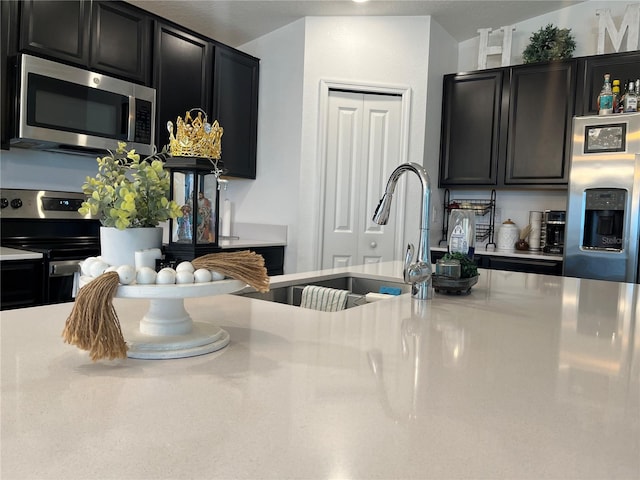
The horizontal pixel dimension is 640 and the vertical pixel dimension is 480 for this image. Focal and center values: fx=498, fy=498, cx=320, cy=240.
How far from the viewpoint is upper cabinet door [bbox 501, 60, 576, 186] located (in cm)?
363

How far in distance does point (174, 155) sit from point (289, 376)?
0.51 m

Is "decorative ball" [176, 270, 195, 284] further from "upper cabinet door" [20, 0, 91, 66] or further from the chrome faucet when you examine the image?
"upper cabinet door" [20, 0, 91, 66]

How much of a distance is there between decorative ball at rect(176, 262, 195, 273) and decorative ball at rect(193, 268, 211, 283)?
11 millimetres

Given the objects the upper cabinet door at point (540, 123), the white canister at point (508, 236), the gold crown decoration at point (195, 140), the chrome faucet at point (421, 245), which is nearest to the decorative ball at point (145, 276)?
the gold crown decoration at point (195, 140)

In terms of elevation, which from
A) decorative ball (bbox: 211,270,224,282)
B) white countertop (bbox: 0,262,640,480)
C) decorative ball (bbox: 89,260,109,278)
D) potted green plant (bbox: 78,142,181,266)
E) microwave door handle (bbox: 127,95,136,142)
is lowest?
white countertop (bbox: 0,262,640,480)

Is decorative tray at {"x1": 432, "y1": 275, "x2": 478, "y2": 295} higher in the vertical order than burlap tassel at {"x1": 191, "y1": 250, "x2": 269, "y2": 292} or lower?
lower

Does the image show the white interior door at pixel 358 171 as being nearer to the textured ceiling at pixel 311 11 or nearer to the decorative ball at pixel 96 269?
the textured ceiling at pixel 311 11

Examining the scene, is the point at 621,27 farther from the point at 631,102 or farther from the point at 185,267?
the point at 185,267

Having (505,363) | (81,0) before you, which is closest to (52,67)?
(81,0)

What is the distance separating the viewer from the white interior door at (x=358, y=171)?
3.85 meters

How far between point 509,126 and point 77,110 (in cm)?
302

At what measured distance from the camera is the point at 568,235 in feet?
11.0

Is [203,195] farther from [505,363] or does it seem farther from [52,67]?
[52,67]

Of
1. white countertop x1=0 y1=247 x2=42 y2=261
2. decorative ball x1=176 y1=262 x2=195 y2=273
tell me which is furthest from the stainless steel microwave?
decorative ball x1=176 y1=262 x2=195 y2=273
